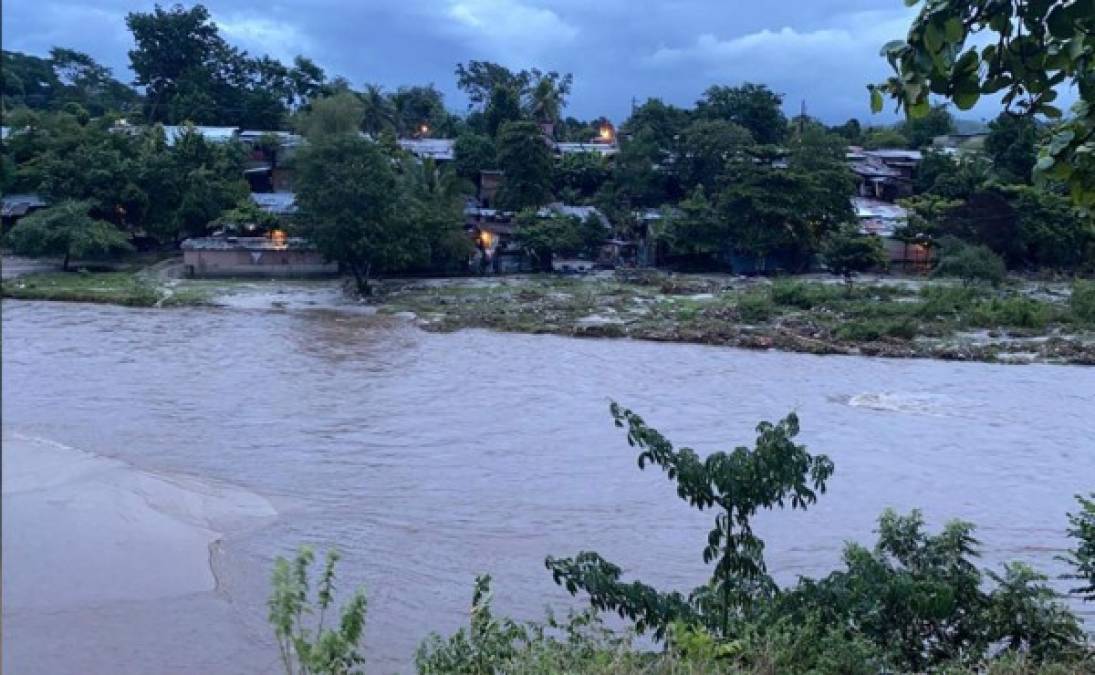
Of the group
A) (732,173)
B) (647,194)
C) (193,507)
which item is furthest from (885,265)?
(193,507)

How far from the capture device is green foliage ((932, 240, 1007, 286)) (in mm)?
23359

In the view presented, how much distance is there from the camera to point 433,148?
32.8 meters

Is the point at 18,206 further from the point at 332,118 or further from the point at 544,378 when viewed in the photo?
the point at 544,378

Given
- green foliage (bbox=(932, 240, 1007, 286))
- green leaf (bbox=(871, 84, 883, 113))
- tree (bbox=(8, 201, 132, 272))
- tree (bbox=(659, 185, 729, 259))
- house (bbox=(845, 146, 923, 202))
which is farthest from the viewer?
house (bbox=(845, 146, 923, 202))

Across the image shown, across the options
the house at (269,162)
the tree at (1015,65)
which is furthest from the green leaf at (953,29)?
the house at (269,162)

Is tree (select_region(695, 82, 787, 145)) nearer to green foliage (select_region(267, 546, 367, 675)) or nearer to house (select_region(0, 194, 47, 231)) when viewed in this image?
house (select_region(0, 194, 47, 231))

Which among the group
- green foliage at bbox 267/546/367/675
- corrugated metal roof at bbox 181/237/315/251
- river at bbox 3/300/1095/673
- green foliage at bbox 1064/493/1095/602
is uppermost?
corrugated metal roof at bbox 181/237/315/251

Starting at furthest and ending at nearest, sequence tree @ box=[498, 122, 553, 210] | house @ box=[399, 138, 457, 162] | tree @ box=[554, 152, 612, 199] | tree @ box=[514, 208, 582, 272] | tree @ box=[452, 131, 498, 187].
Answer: house @ box=[399, 138, 457, 162] → tree @ box=[554, 152, 612, 199] → tree @ box=[452, 131, 498, 187] → tree @ box=[498, 122, 553, 210] → tree @ box=[514, 208, 582, 272]

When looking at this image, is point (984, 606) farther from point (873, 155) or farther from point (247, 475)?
point (873, 155)

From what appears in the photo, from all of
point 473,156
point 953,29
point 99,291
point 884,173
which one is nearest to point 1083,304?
point 884,173

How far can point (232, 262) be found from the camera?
25.0 m

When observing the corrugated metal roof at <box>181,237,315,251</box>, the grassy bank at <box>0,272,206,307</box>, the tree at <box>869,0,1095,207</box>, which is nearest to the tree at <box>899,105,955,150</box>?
the corrugated metal roof at <box>181,237,315,251</box>

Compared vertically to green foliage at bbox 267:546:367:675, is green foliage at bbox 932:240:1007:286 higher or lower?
higher

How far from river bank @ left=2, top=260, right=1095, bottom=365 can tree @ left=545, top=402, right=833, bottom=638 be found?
1505 centimetres
